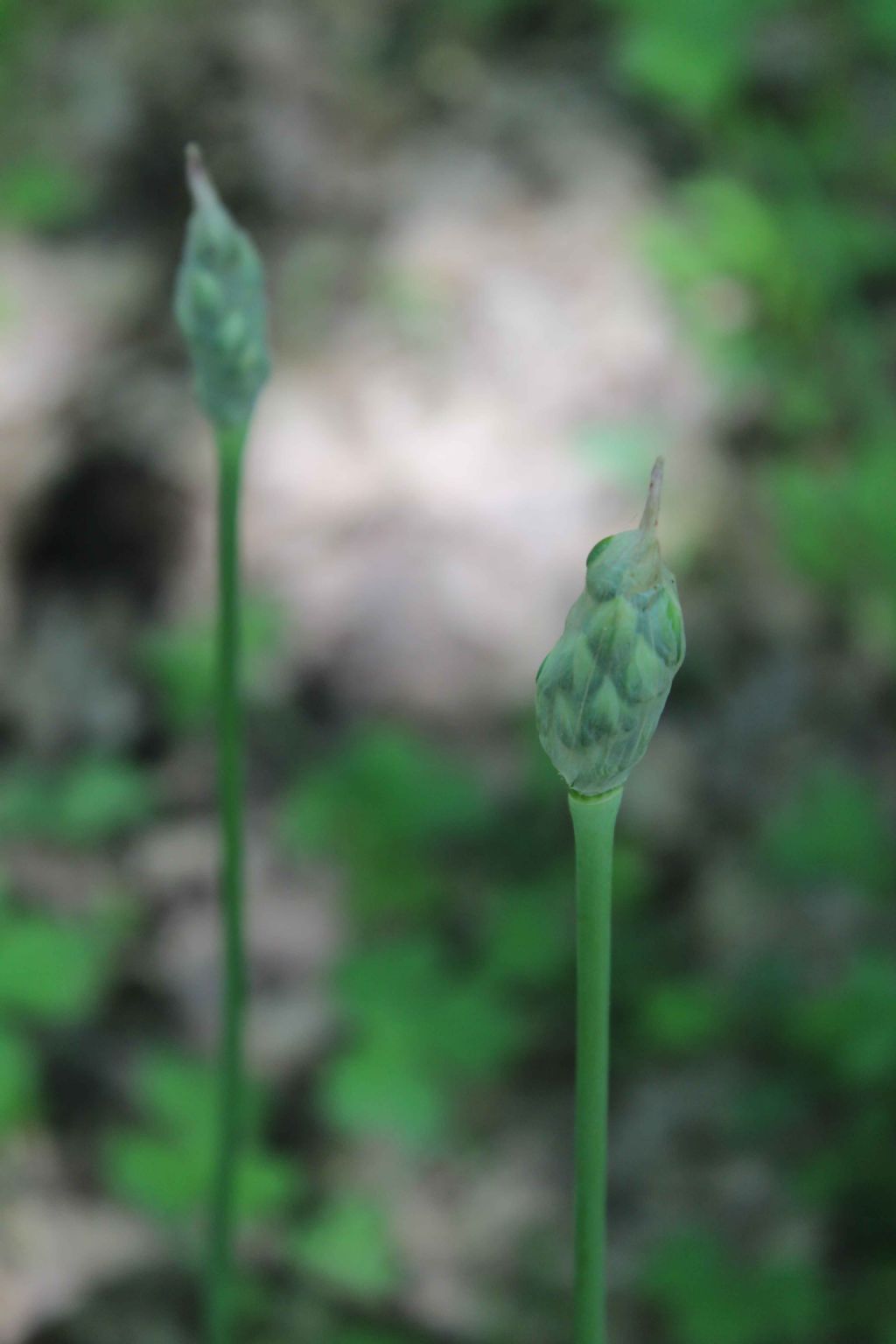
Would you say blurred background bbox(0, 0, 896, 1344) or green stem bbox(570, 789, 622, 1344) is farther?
blurred background bbox(0, 0, 896, 1344)

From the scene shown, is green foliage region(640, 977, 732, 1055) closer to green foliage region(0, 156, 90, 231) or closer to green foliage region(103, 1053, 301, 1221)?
green foliage region(103, 1053, 301, 1221)

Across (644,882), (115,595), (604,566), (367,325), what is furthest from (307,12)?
(604,566)

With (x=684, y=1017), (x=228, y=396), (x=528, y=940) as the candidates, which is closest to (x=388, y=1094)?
(x=528, y=940)

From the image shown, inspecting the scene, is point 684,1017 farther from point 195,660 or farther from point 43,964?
point 195,660

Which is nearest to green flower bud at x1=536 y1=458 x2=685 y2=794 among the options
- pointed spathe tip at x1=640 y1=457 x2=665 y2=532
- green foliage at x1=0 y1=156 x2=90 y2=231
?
pointed spathe tip at x1=640 y1=457 x2=665 y2=532

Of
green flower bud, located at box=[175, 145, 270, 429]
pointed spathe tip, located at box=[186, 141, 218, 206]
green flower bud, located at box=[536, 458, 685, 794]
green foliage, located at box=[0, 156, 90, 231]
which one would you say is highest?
green foliage, located at box=[0, 156, 90, 231]

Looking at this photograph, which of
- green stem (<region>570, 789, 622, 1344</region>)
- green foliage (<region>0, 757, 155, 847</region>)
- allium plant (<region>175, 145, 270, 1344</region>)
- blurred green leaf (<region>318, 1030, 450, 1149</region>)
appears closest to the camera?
green stem (<region>570, 789, 622, 1344</region>)
